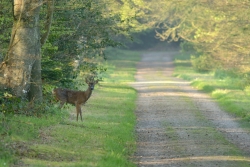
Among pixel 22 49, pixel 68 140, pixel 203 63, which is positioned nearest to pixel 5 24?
pixel 22 49

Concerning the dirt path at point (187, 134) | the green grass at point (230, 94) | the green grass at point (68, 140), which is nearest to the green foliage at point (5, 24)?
the green grass at point (68, 140)

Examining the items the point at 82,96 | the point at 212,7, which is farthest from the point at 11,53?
the point at 212,7

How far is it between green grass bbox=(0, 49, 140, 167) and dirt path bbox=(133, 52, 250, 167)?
0.52 metres

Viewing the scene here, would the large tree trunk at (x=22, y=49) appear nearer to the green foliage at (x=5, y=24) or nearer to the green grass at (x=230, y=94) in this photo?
the green foliage at (x=5, y=24)

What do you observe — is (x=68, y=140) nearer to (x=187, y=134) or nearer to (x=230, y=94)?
(x=187, y=134)

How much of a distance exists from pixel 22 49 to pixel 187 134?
5.10m

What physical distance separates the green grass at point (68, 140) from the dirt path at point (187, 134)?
0.52 m

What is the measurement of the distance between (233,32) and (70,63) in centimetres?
1521

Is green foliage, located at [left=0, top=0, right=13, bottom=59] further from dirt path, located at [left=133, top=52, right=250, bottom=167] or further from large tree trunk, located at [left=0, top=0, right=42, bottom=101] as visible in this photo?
dirt path, located at [left=133, top=52, right=250, bottom=167]

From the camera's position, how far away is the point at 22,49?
61.2 feet

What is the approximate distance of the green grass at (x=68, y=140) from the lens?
40.4ft

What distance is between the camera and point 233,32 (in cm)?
3684

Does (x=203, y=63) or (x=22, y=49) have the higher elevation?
(x=22, y=49)

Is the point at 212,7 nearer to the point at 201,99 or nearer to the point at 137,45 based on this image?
the point at 201,99
